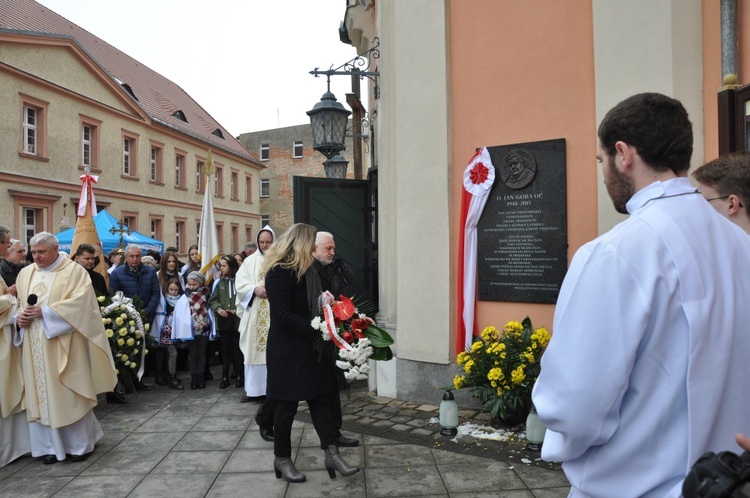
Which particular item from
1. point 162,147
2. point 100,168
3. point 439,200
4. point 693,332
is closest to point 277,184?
point 162,147

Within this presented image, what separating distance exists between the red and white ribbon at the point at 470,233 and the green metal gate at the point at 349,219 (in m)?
2.55

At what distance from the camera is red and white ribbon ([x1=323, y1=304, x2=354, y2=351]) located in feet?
13.6

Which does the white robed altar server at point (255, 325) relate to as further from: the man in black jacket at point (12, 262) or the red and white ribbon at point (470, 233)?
the man in black jacket at point (12, 262)

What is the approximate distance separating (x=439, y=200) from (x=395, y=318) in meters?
1.80

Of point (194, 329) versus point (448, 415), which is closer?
point (448, 415)

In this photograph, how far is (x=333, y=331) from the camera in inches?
163

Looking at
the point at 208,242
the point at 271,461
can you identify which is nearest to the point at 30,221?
the point at 208,242

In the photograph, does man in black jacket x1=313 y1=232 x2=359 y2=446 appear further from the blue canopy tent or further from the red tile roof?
the red tile roof

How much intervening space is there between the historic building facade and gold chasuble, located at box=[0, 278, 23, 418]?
16099 mm

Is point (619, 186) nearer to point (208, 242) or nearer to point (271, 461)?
point (271, 461)

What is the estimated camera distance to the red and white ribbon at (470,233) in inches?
249

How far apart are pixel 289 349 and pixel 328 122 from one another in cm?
613

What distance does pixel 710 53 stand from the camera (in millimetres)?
5352

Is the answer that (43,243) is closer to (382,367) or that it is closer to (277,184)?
(382,367)
